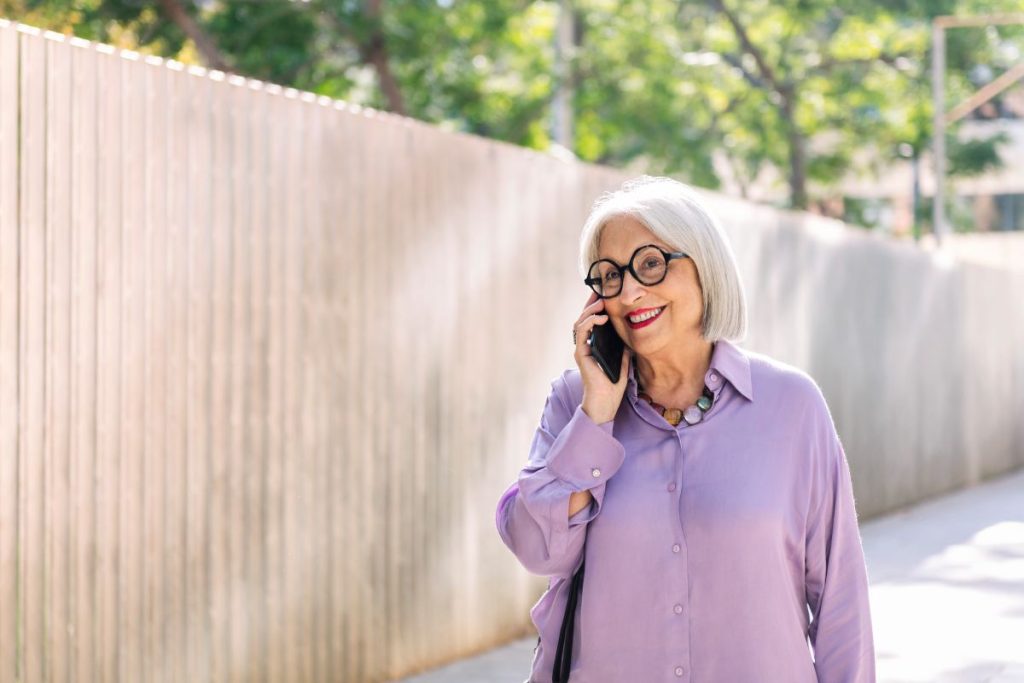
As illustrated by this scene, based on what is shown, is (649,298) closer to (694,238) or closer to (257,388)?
(694,238)

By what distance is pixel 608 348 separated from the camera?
127 inches

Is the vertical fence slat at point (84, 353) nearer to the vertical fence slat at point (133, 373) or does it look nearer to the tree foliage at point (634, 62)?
the vertical fence slat at point (133, 373)

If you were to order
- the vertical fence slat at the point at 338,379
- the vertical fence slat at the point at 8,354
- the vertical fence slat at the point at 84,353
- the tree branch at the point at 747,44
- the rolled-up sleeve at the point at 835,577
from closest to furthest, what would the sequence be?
the rolled-up sleeve at the point at 835,577 → the vertical fence slat at the point at 8,354 → the vertical fence slat at the point at 84,353 → the vertical fence slat at the point at 338,379 → the tree branch at the point at 747,44

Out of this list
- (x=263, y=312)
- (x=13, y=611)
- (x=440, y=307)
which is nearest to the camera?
(x=13, y=611)

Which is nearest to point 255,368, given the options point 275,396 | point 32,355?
point 275,396

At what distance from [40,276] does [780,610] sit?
2819mm

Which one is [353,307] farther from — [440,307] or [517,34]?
[517,34]

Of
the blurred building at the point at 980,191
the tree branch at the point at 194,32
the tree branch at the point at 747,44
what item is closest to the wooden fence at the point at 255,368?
the tree branch at the point at 194,32

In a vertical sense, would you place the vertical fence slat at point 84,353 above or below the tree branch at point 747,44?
below

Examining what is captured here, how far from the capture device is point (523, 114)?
979 inches

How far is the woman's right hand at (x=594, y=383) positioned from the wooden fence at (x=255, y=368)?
2372mm

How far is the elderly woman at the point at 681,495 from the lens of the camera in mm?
3053

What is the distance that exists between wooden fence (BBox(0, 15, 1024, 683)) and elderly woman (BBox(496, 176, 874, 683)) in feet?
7.78

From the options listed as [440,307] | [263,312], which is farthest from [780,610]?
[440,307]
